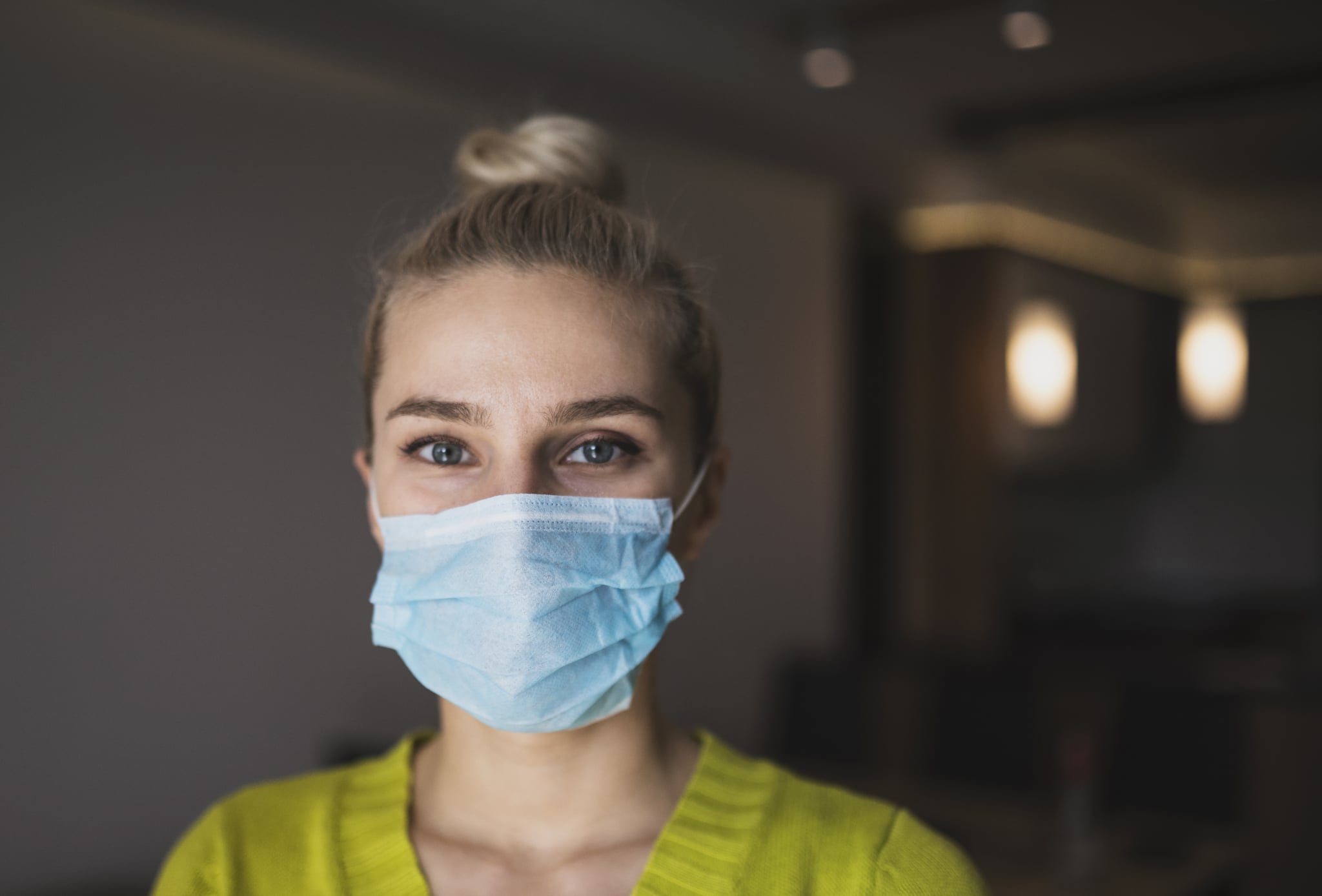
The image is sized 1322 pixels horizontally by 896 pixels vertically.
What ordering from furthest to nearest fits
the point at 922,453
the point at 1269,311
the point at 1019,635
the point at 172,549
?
the point at 1269,311
the point at 1019,635
the point at 922,453
the point at 172,549

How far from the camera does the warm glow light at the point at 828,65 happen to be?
3307 millimetres

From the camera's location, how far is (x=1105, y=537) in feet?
21.1

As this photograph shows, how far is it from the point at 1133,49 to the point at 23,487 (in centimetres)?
341

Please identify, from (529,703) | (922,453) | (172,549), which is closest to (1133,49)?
(922,453)

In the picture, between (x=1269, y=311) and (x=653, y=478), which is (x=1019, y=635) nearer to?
(x=1269, y=311)

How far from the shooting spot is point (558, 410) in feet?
3.56

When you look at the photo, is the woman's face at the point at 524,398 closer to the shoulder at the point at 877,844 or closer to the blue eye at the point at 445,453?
the blue eye at the point at 445,453

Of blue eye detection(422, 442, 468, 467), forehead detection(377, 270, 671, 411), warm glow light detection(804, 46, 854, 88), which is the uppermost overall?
warm glow light detection(804, 46, 854, 88)

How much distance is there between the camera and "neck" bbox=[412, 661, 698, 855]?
115cm

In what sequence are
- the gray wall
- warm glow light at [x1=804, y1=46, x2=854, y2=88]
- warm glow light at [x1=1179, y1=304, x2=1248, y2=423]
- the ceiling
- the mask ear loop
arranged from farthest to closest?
warm glow light at [x1=1179, y1=304, x2=1248, y2=423]
warm glow light at [x1=804, y1=46, x2=854, y2=88]
the ceiling
the gray wall
the mask ear loop

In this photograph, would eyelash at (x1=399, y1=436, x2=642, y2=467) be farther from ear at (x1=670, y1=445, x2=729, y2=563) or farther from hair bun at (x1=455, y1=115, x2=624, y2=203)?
hair bun at (x1=455, y1=115, x2=624, y2=203)

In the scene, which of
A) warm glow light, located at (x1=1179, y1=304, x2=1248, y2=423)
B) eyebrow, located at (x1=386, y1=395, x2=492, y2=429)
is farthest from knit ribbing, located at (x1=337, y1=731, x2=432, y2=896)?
warm glow light, located at (x1=1179, y1=304, x2=1248, y2=423)

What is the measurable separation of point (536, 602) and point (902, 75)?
11.0 feet

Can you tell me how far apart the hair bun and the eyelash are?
0.31 m
